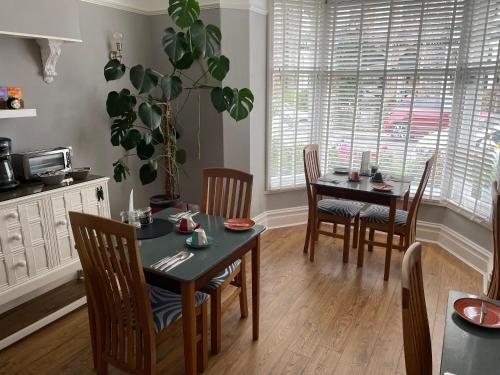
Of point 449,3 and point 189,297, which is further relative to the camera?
point 449,3

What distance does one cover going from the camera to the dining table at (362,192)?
2971mm

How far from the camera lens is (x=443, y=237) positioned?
365 centimetres

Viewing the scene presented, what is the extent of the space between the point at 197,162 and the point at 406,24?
237 cm

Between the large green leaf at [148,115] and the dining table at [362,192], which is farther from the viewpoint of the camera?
the dining table at [362,192]

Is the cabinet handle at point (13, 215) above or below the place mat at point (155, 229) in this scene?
above

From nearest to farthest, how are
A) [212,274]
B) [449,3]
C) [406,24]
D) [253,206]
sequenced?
[212,274] < [449,3] < [406,24] < [253,206]

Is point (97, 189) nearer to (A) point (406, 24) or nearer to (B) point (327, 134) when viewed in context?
(B) point (327, 134)

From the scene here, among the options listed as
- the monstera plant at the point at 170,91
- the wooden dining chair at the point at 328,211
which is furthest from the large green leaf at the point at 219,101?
the wooden dining chair at the point at 328,211

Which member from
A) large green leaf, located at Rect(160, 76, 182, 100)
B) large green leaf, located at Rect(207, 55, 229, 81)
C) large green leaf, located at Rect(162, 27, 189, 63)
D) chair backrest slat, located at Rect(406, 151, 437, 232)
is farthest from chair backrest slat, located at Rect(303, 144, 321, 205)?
large green leaf, located at Rect(162, 27, 189, 63)

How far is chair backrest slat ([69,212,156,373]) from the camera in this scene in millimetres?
1509

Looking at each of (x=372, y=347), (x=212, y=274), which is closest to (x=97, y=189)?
(x=212, y=274)

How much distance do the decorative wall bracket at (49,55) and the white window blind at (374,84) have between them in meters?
1.96

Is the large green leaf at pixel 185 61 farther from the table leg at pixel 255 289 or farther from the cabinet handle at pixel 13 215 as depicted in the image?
the table leg at pixel 255 289

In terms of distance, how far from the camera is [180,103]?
361 centimetres
